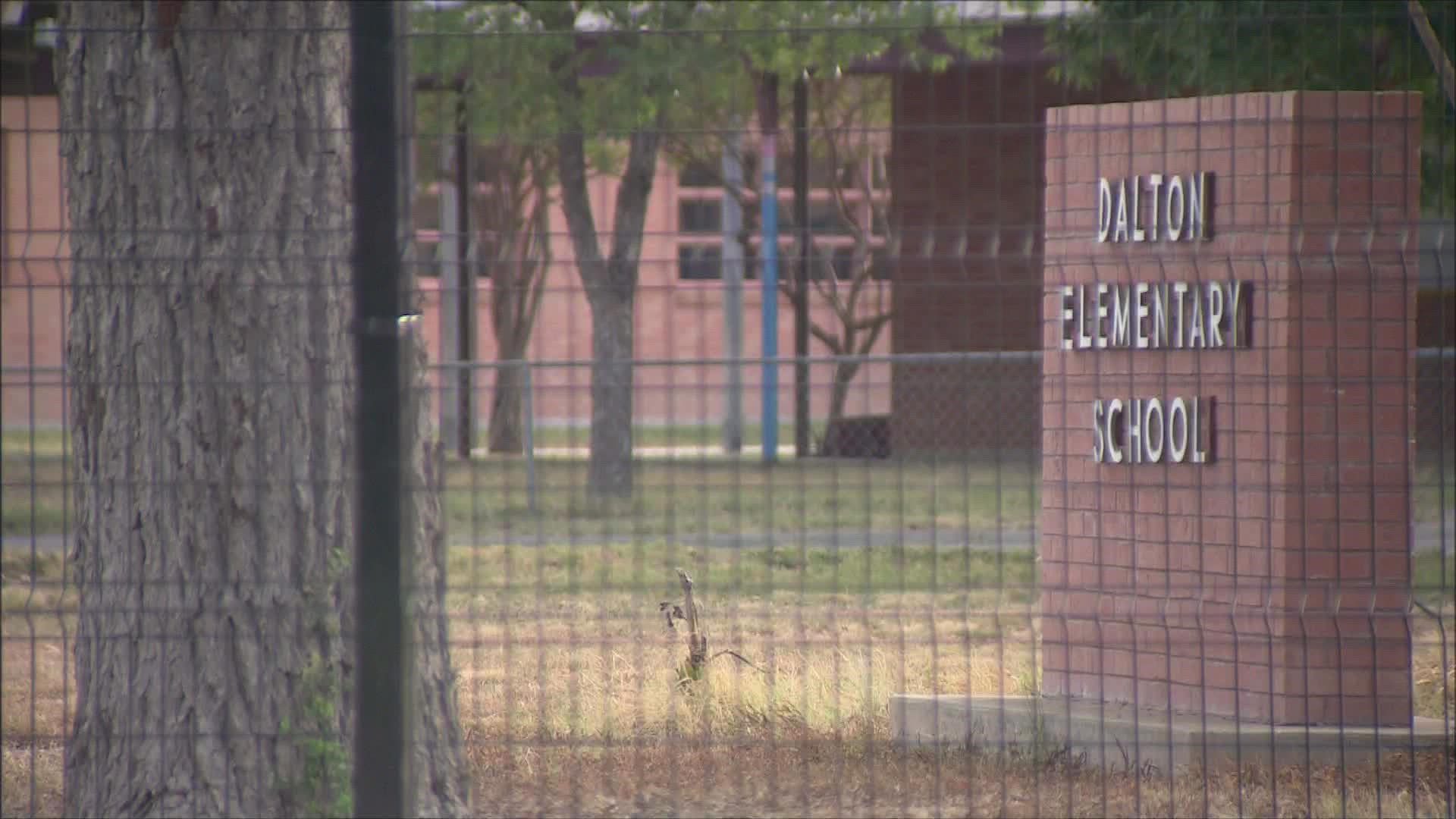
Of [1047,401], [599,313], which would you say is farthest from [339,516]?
[599,313]

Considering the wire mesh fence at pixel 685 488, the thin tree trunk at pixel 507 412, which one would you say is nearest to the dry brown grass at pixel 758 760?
the wire mesh fence at pixel 685 488

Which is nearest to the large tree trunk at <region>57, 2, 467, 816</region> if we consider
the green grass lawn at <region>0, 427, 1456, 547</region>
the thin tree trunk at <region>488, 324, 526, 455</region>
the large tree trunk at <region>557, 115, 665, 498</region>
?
the thin tree trunk at <region>488, 324, 526, 455</region>

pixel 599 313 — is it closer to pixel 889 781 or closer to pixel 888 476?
pixel 888 476

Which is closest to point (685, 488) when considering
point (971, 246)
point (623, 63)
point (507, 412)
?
point (507, 412)

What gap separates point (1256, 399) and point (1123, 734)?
3.63 ft

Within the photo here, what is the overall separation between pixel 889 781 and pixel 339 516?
6.19 ft

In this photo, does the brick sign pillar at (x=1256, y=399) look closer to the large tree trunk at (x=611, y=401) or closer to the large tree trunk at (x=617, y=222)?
the large tree trunk at (x=611, y=401)

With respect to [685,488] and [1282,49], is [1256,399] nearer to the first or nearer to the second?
[685,488]

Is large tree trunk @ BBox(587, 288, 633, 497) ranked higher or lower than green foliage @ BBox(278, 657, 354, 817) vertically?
higher

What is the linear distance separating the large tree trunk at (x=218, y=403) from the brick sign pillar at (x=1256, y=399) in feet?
7.21

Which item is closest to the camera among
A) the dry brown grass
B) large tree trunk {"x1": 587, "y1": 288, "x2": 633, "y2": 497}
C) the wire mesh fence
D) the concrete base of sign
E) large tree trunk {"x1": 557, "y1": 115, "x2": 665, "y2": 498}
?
the wire mesh fence

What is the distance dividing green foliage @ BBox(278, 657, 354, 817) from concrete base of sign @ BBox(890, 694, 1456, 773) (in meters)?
1.67

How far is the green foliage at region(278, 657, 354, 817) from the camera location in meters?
4.51

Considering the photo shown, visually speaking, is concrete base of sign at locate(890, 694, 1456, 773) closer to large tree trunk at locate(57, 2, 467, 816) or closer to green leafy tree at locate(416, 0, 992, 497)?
large tree trunk at locate(57, 2, 467, 816)
